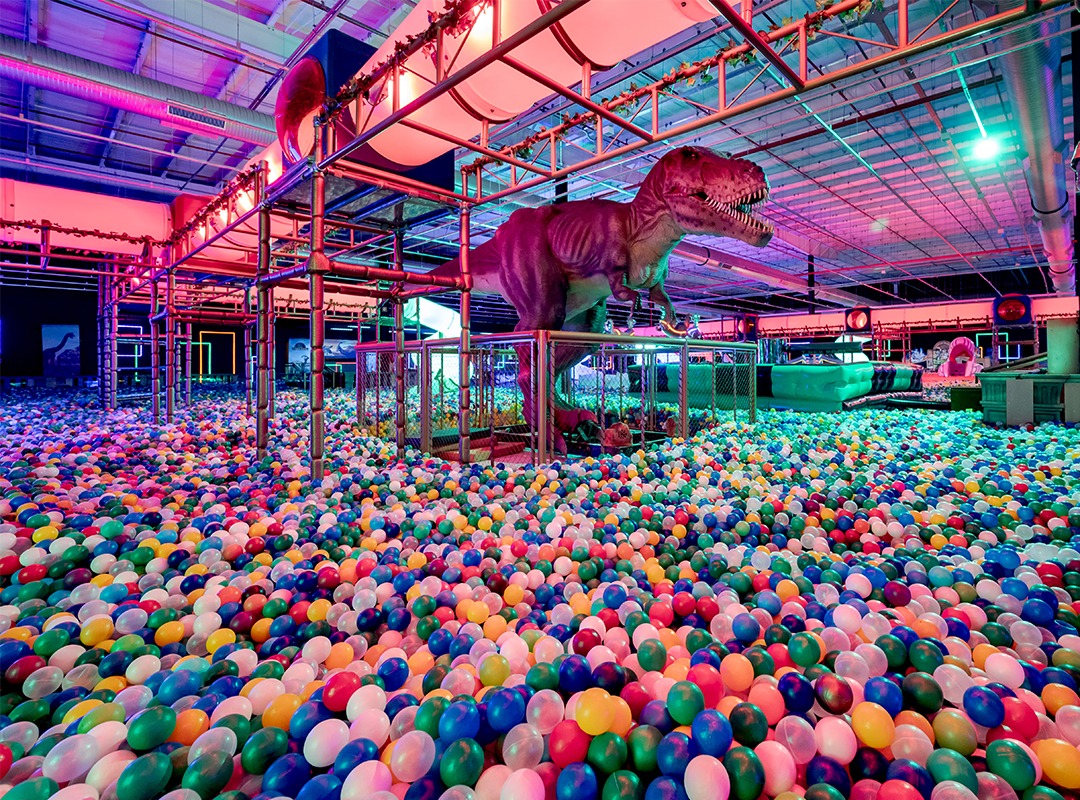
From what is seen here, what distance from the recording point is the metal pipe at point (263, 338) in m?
3.55

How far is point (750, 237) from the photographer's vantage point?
11.2ft

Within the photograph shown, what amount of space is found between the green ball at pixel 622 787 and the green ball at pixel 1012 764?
0.67 m

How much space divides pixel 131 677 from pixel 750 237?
3741mm

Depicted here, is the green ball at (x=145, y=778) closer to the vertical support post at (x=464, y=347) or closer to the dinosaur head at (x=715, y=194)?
the vertical support post at (x=464, y=347)

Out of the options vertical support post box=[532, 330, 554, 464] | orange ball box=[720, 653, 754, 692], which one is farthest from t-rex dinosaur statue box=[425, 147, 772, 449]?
orange ball box=[720, 653, 754, 692]

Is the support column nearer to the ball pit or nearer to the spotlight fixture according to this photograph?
the ball pit

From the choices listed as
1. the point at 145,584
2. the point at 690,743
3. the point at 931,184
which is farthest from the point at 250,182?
the point at 931,184

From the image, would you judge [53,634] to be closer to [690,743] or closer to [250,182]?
[690,743]

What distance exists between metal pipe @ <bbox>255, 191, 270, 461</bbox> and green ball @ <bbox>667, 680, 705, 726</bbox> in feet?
11.2

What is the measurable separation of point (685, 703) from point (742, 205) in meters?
3.15

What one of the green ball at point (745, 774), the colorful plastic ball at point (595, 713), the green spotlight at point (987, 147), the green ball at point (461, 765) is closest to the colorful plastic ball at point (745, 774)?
the green ball at point (745, 774)

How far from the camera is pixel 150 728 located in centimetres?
100

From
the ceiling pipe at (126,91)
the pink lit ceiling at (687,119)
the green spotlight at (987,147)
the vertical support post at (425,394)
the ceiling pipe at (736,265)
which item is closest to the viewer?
the vertical support post at (425,394)

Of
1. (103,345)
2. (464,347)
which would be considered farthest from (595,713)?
(103,345)
